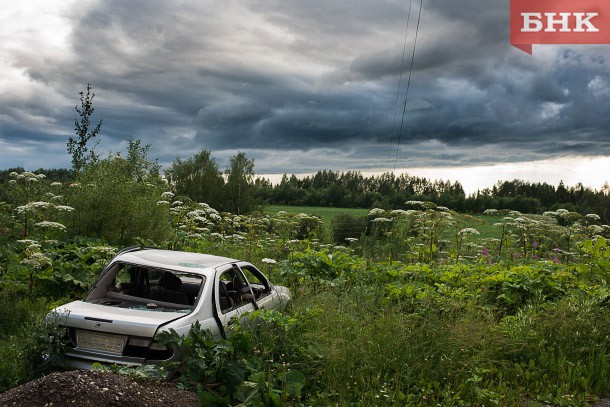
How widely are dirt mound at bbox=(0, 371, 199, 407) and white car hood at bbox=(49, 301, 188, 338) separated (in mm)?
778

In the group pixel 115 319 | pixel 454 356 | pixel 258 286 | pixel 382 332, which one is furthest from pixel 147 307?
pixel 454 356

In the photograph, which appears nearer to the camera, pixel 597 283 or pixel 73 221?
pixel 597 283

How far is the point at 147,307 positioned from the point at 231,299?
3.69 feet

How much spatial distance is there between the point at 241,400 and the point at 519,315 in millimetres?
4858

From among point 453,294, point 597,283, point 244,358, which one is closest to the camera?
point 244,358

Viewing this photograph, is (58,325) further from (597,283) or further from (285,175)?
(285,175)

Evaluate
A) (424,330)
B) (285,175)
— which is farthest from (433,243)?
(285,175)

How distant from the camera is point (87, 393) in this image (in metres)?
5.18

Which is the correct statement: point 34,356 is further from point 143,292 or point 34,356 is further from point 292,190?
point 292,190

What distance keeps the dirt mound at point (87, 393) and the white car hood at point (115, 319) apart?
0.78 meters

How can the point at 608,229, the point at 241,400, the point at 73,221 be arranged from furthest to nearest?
the point at 608,229 < the point at 73,221 < the point at 241,400

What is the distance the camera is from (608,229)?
16688mm

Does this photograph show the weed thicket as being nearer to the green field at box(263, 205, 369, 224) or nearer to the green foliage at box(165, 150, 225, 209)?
the green field at box(263, 205, 369, 224)

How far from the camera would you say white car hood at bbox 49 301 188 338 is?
6.33 metres
